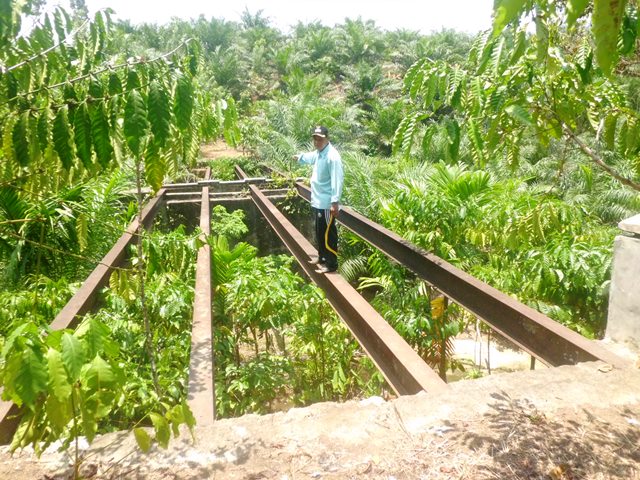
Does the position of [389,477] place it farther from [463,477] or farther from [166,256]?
[166,256]

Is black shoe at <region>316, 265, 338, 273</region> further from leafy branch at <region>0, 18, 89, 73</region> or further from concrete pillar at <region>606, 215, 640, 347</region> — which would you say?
leafy branch at <region>0, 18, 89, 73</region>

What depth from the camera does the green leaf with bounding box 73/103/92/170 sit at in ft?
4.70

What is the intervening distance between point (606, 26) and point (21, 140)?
1.55 m

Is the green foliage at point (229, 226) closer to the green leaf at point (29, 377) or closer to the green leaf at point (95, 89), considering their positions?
the green leaf at point (95, 89)

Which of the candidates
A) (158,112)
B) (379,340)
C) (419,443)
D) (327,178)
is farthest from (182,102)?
(327,178)

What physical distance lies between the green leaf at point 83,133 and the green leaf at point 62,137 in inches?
1.0

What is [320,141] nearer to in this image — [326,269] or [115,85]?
[326,269]

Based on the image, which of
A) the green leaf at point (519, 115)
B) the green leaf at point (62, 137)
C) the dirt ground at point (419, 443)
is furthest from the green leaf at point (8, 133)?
the green leaf at point (519, 115)

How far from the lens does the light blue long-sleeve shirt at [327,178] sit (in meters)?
4.48

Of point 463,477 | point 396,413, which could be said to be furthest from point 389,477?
point 396,413

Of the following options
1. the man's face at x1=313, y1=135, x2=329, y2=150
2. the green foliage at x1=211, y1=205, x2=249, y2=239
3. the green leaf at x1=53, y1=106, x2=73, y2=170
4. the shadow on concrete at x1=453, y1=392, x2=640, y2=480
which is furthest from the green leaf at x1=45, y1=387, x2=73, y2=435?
the green foliage at x1=211, y1=205, x2=249, y2=239

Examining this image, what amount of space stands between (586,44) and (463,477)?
1.95 meters

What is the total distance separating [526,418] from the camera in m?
1.99

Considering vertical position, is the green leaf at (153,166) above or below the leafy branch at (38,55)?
below
